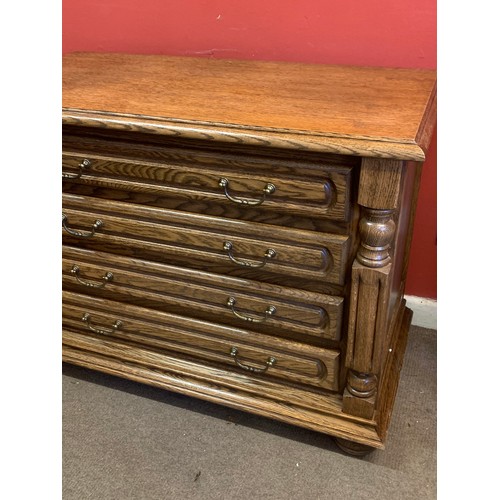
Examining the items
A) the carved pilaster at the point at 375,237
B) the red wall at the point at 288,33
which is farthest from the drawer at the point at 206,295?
the red wall at the point at 288,33

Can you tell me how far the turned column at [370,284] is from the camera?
1.03 meters

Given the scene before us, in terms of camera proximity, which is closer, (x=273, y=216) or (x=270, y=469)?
(x=273, y=216)

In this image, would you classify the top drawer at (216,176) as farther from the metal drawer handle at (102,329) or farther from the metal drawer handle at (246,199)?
the metal drawer handle at (102,329)

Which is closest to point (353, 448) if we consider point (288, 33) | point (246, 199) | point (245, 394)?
point (245, 394)

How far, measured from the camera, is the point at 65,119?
3.87ft

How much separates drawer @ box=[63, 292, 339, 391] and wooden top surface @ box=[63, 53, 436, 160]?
1.59 feet

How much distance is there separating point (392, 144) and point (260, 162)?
256mm

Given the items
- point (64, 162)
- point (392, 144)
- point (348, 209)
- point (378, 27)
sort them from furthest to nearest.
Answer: point (378, 27) → point (64, 162) → point (348, 209) → point (392, 144)

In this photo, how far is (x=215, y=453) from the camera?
136cm

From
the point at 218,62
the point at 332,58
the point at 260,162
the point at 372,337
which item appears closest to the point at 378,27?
the point at 332,58

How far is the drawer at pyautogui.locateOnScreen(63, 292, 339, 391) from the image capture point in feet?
4.23

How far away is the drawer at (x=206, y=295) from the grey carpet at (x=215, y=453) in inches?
11.4

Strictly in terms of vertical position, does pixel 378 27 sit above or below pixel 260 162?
above

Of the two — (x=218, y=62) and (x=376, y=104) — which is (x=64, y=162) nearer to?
(x=218, y=62)
